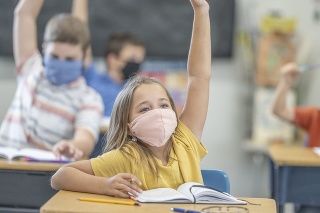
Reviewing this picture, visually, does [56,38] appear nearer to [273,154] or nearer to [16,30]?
[16,30]

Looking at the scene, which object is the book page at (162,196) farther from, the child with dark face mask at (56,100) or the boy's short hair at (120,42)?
the boy's short hair at (120,42)

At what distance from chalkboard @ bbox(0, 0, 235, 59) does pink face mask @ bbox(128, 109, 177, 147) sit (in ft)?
11.1

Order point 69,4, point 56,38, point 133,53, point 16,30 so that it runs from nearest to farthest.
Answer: point 56,38
point 16,30
point 133,53
point 69,4

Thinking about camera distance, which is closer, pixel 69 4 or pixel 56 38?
pixel 56 38

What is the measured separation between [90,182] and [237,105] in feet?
12.1

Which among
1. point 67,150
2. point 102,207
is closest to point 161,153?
point 102,207

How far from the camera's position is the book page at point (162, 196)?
1993mm

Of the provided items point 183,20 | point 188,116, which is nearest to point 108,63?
point 183,20

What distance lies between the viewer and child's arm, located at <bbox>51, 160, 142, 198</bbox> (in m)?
2.03

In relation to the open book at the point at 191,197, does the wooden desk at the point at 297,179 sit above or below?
below

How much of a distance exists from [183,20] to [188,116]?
329 cm

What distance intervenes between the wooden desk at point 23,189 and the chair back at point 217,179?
66 centimetres

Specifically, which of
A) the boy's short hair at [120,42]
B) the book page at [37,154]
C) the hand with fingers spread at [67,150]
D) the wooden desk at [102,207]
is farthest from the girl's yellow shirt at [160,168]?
the boy's short hair at [120,42]

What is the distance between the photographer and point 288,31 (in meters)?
5.28
